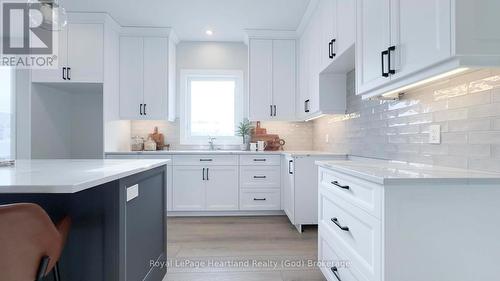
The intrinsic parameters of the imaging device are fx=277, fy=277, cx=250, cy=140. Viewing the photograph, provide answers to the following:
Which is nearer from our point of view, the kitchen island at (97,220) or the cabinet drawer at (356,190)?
the cabinet drawer at (356,190)

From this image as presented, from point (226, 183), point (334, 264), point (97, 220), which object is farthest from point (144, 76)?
point (334, 264)

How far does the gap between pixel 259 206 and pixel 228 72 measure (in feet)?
6.83

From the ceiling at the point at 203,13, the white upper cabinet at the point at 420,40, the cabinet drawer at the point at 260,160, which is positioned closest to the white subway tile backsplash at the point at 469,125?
the white upper cabinet at the point at 420,40

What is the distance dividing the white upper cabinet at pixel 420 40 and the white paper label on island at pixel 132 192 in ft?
5.02

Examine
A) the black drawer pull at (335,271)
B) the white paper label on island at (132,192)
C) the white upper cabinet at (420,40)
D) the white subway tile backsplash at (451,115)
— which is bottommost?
the black drawer pull at (335,271)

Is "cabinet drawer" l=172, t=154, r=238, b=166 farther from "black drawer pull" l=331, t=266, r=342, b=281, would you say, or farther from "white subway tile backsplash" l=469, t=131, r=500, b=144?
"white subway tile backsplash" l=469, t=131, r=500, b=144

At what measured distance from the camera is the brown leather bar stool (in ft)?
2.96

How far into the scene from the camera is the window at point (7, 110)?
3537 mm

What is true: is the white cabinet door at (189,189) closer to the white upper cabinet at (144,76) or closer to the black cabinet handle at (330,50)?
the white upper cabinet at (144,76)

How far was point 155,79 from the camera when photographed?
386 cm

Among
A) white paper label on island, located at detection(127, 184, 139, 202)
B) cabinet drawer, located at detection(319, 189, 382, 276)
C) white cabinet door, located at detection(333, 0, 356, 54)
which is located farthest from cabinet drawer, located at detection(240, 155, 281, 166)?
white paper label on island, located at detection(127, 184, 139, 202)

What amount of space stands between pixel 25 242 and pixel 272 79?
3.40 metres

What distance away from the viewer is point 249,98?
12.9 feet

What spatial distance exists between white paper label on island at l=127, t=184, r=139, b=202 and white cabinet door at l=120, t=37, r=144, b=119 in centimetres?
248
